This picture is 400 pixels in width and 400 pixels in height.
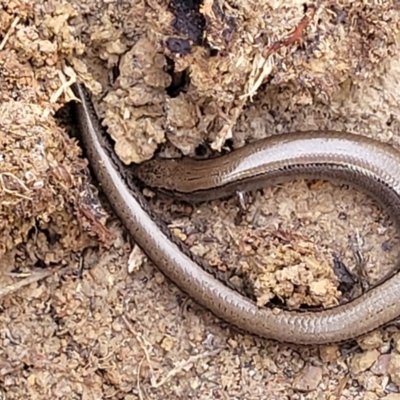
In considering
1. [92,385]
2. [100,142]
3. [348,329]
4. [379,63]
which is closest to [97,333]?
[92,385]

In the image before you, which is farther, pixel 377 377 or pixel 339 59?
pixel 377 377

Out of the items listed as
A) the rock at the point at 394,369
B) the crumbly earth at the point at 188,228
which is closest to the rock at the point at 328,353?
the crumbly earth at the point at 188,228

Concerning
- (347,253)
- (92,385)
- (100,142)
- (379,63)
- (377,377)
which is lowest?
(92,385)

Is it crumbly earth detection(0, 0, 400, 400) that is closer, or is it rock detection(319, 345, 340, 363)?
crumbly earth detection(0, 0, 400, 400)

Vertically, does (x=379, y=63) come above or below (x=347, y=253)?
above

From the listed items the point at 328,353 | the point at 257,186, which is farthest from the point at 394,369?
the point at 257,186

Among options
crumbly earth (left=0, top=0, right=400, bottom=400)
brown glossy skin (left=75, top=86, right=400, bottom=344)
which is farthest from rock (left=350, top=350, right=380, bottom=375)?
brown glossy skin (left=75, top=86, right=400, bottom=344)

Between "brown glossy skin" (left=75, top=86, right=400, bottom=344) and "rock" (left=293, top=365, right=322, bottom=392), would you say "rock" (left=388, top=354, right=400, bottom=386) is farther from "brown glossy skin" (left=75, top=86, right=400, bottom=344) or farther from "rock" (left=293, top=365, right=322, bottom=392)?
"rock" (left=293, top=365, right=322, bottom=392)

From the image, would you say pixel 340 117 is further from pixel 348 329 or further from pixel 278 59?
pixel 348 329
